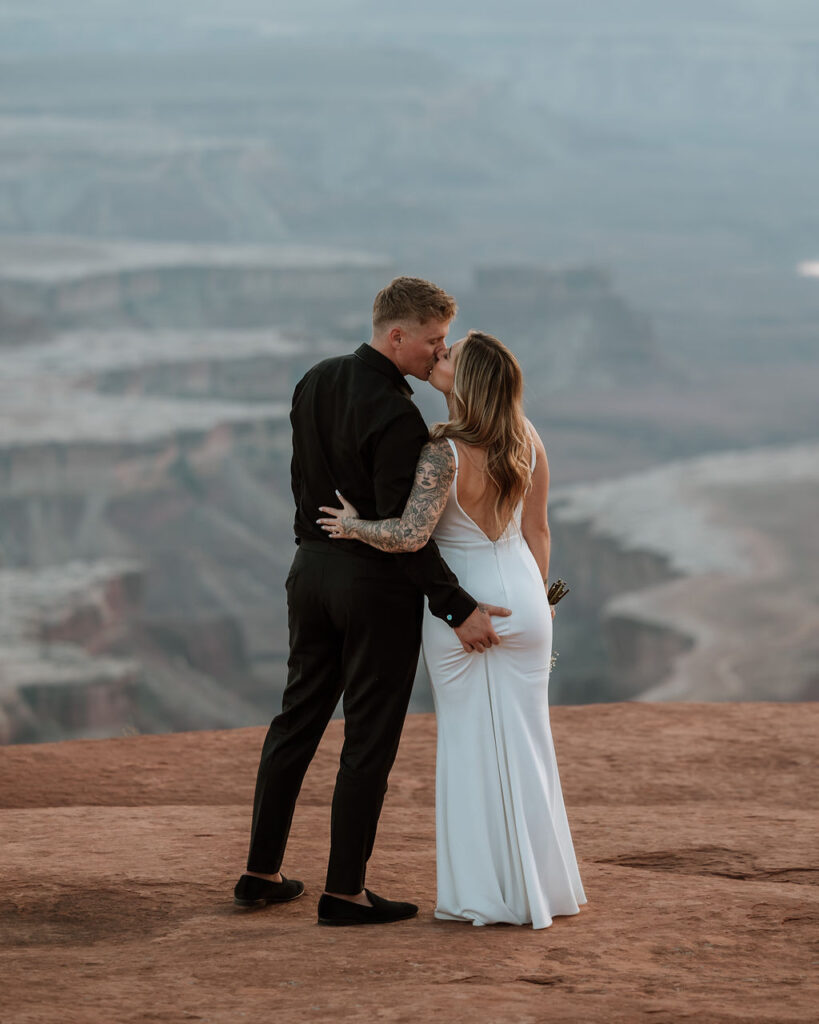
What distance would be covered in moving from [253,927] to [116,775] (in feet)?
7.84

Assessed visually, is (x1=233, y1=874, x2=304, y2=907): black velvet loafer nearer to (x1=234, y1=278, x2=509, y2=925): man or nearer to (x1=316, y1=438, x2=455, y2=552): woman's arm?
(x1=234, y1=278, x2=509, y2=925): man

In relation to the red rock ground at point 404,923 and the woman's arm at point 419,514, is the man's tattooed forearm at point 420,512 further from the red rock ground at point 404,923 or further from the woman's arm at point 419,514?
the red rock ground at point 404,923

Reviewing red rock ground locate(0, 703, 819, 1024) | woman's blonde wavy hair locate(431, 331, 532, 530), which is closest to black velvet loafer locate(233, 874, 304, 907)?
red rock ground locate(0, 703, 819, 1024)

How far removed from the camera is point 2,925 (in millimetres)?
3340

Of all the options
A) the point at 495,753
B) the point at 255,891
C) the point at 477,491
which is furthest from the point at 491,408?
the point at 255,891

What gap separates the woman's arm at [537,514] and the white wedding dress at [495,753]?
0.17ft

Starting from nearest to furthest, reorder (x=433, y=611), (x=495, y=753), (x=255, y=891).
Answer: (x=433, y=611), (x=495, y=753), (x=255, y=891)

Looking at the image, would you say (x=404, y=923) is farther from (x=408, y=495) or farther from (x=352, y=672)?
(x=408, y=495)

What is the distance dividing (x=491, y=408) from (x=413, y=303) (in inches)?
12.4

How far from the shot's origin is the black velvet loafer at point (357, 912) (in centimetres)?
324

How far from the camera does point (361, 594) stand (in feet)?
10.4

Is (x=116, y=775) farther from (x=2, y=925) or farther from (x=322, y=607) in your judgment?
(x=322, y=607)

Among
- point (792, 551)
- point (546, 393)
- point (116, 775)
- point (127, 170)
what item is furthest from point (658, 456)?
point (116, 775)

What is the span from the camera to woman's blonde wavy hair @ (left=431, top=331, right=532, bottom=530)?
3.09m
